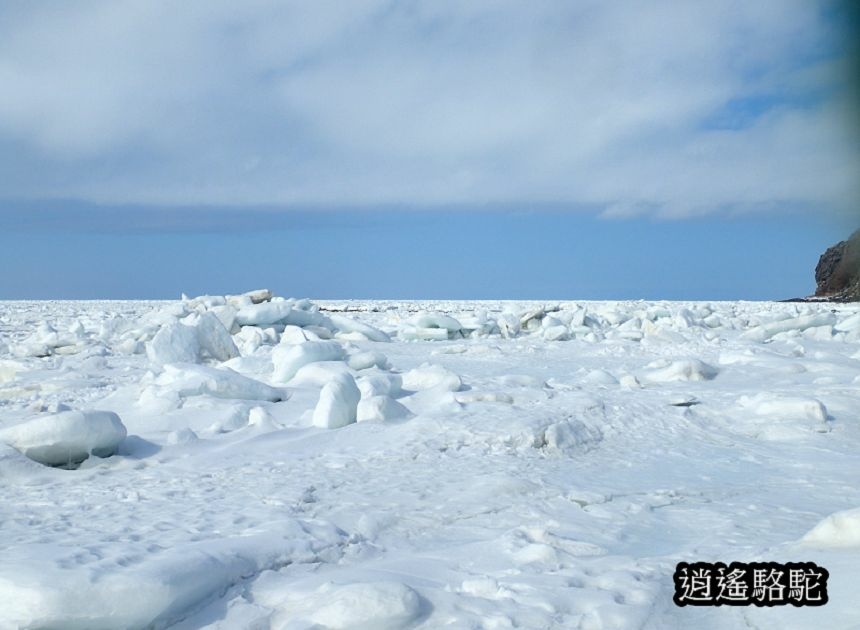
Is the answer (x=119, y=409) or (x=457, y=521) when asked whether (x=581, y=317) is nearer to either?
(x=119, y=409)

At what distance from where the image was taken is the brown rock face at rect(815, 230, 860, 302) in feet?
99.9

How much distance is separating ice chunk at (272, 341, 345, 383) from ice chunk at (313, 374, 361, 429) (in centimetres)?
141

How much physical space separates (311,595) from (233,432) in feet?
6.58

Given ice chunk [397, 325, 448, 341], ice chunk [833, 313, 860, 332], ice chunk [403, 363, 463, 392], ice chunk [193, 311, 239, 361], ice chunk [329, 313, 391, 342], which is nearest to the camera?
ice chunk [403, 363, 463, 392]

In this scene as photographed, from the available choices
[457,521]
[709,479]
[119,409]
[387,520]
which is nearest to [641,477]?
[709,479]

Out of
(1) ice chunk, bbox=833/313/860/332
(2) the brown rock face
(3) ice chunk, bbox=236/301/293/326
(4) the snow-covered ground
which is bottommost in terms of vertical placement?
(4) the snow-covered ground

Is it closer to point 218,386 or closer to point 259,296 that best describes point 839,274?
point 259,296

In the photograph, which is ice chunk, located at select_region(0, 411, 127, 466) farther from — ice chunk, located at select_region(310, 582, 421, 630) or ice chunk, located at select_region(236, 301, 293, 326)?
ice chunk, located at select_region(236, 301, 293, 326)

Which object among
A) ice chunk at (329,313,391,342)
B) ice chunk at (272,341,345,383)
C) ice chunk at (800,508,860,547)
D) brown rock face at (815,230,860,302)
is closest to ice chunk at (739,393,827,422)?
ice chunk at (800,508,860,547)

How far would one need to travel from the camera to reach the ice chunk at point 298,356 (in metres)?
5.30

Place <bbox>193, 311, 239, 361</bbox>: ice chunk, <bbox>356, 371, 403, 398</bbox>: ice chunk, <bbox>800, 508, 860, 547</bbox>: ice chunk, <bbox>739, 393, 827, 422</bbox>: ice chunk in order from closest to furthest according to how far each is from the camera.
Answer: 1. <bbox>800, 508, 860, 547</bbox>: ice chunk
2. <bbox>739, 393, 827, 422</bbox>: ice chunk
3. <bbox>356, 371, 403, 398</bbox>: ice chunk
4. <bbox>193, 311, 239, 361</bbox>: ice chunk

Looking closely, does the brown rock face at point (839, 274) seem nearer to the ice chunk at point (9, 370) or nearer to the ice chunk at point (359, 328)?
the ice chunk at point (359, 328)

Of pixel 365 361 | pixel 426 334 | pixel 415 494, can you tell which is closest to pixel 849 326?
pixel 426 334

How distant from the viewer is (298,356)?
5.43 metres
